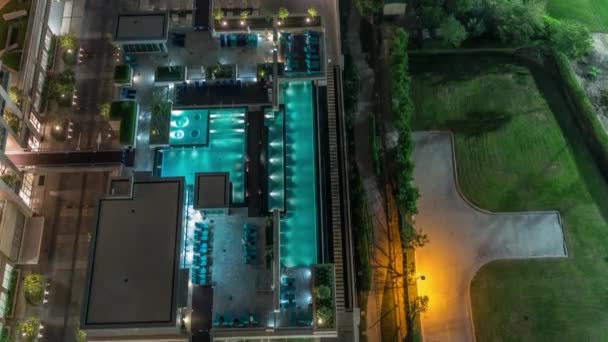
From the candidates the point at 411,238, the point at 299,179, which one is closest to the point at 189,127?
the point at 299,179

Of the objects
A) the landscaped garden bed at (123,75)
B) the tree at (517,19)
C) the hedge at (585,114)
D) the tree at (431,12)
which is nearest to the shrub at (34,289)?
the landscaped garden bed at (123,75)

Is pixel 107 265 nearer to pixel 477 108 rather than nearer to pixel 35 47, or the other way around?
pixel 35 47

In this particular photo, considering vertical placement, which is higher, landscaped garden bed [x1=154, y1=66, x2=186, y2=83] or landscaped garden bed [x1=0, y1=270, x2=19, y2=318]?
landscaped garden bed [x1=154, y1=66, x2=186, y2=83]

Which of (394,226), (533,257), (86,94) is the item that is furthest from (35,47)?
(533,257)

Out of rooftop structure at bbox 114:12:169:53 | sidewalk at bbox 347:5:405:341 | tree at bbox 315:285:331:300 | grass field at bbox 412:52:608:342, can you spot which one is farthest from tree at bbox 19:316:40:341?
grass field at bbox 412:52:608:342

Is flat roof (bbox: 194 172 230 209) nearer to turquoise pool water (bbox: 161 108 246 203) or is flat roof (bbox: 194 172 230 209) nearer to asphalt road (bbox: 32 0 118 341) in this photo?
turquoise pool water (bbox: 161 108 246 203)

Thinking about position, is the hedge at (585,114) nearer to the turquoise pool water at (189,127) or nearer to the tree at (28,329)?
the turquoise pool water at (189,127)

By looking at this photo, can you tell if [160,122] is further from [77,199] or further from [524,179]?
[524,179]
